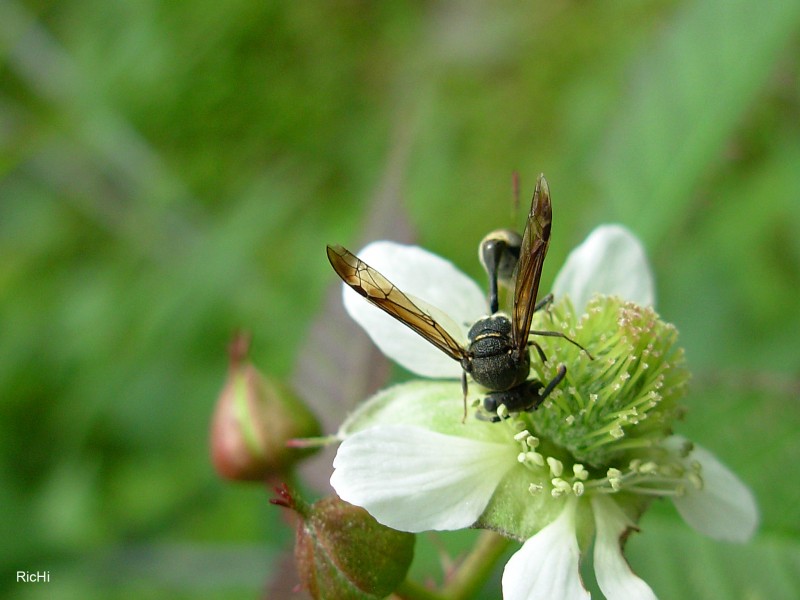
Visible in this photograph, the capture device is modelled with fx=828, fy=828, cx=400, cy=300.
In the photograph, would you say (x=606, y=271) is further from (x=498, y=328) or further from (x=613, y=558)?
(x=613, y=558)

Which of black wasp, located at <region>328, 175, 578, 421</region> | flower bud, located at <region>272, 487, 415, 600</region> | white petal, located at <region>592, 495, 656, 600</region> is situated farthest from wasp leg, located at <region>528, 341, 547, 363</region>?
flower bud, located at <region>272, 487, 415, 600</region>

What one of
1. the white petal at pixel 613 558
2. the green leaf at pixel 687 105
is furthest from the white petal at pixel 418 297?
the green leaf at pixel 687 105

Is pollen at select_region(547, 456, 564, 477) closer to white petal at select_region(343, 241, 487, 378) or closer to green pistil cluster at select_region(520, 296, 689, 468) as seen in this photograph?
green pistil cluster at select_region(520, 296, 689, 468)

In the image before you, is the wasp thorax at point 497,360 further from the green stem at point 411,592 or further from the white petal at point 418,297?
the green stem at point 411,592

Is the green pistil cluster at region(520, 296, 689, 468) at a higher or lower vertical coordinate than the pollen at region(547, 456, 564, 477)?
higher

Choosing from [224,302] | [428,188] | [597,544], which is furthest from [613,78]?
[597,544]

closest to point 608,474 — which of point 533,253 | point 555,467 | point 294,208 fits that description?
point 555,467
